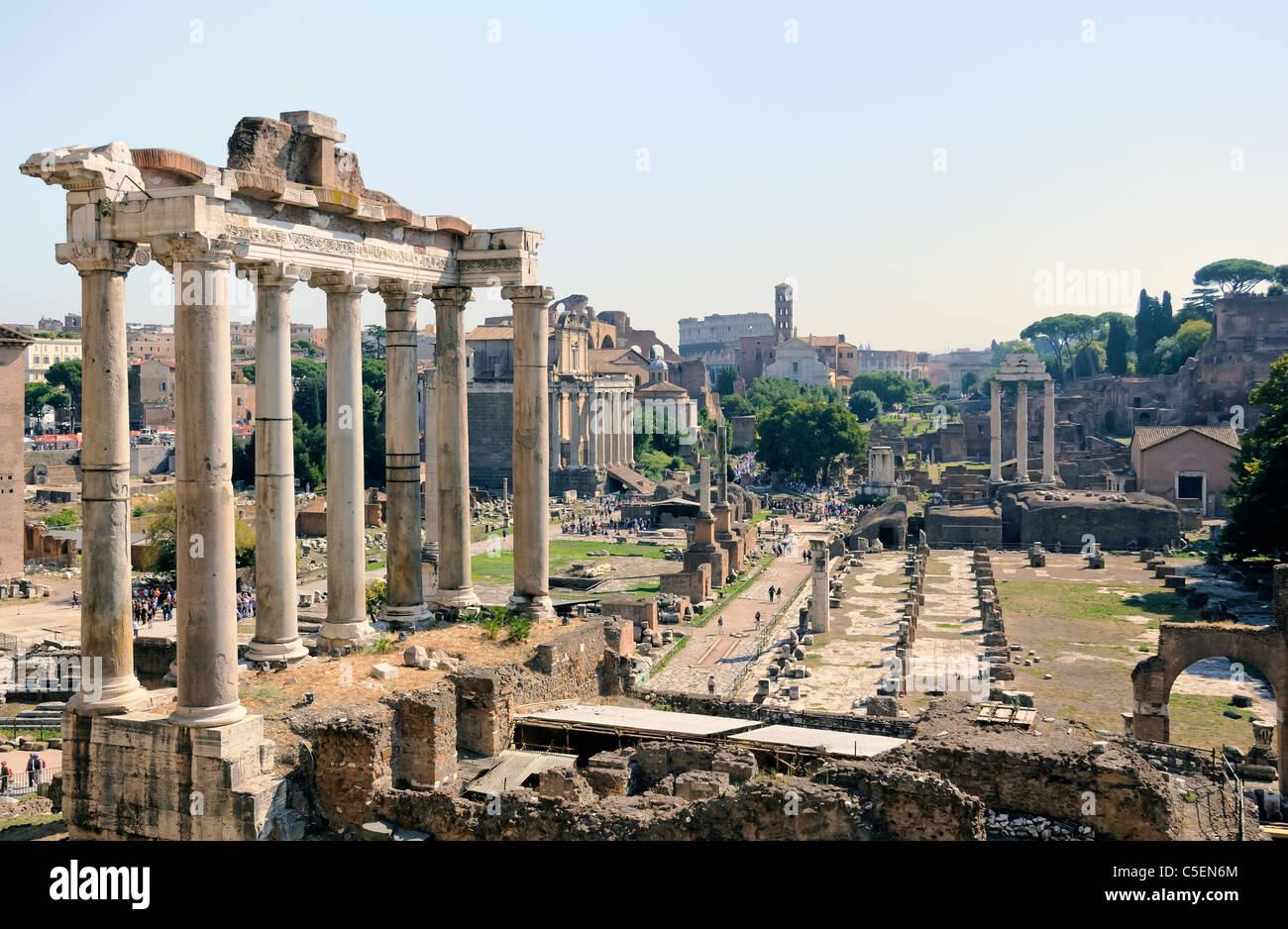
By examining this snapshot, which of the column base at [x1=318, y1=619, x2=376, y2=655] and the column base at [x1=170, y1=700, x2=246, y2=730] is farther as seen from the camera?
the column base at [x1=318, y1=619, x2=376, y2=655]

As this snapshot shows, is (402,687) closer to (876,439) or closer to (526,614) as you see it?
(526,614)

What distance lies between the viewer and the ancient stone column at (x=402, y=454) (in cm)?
1709

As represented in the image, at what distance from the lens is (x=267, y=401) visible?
574 inches

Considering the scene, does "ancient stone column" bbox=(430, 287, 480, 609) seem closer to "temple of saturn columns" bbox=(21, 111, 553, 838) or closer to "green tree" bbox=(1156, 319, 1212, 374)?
"temple of saturn columns" bbox=(21, 111, 553, 838)

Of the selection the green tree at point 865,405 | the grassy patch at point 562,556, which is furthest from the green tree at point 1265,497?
the green tree at point 865,405

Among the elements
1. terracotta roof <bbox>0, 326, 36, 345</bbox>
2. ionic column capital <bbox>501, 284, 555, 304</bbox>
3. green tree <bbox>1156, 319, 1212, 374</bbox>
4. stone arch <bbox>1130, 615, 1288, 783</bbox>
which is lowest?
stone arch <bbox>1130, 615, 1288, 783</bbox>

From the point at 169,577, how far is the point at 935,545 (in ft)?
128

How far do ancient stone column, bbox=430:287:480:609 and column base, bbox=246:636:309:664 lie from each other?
135 inches

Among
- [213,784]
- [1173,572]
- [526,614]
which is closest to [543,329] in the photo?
[526,614]

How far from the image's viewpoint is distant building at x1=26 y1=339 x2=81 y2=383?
11762 centimetres

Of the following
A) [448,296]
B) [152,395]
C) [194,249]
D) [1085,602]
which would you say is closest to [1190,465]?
[1085,602]

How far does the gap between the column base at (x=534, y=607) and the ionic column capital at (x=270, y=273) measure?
19.8 feet

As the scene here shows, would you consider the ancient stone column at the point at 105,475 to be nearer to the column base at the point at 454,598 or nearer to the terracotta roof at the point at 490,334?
the column base at the point at 454,598

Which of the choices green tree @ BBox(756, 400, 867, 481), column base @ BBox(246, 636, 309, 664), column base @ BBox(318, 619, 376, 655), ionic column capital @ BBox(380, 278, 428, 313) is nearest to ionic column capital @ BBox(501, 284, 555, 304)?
ionic column capital @ BBox(380, 278, 428, 313)
